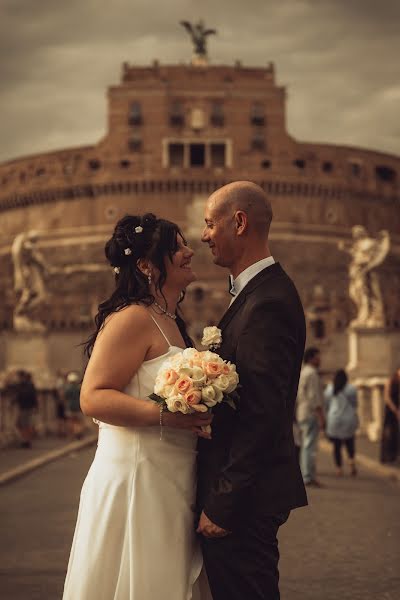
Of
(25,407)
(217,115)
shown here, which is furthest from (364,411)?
(217,115)

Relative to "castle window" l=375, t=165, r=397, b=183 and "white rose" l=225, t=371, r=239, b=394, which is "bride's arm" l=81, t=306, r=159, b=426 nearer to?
"white rose" l=225, t=371, r=239, b=394

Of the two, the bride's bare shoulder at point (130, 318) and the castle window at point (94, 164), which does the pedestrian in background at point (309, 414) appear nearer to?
the bride's bare shoulder at point (130, 318)

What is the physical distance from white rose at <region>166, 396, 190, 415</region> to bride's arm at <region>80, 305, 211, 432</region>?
6 cm

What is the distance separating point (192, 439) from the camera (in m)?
2.98

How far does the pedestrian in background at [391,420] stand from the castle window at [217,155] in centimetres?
3596

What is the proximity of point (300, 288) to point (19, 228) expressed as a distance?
1511 cm

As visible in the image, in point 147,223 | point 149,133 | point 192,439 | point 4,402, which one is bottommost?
point 4,402

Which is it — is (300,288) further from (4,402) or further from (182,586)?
(182,586)

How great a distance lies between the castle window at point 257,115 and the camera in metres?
45.6

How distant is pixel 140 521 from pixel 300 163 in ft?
144

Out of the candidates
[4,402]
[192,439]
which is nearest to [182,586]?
[192,439]

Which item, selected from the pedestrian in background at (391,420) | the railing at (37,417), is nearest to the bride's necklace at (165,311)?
the pedestrian in background at (391,420)

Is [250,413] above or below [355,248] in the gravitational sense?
below

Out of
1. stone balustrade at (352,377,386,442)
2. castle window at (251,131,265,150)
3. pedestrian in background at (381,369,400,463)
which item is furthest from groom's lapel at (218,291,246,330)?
castle window at (251,131,265,150)
